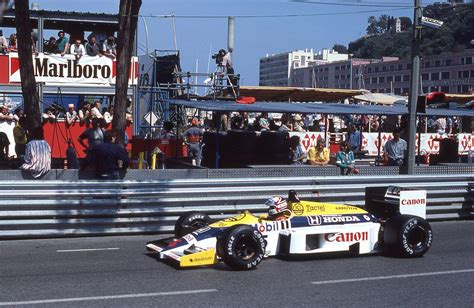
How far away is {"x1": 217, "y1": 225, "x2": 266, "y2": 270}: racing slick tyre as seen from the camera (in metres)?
9.17

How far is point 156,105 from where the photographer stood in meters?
27.8

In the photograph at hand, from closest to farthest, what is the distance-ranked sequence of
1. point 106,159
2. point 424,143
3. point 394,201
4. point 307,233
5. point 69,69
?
point 307,233 → point 394,201 → point 106,159 → point 69,69 → point 424,143

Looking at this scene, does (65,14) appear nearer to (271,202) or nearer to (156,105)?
(156,105)

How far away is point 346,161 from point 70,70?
10317mm

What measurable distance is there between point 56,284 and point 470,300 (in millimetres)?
4497

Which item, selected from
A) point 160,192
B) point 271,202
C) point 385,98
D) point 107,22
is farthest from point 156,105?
point 271,202

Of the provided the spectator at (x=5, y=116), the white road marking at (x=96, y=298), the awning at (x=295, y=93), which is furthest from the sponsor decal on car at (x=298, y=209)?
the awning at (x=295, y=93)

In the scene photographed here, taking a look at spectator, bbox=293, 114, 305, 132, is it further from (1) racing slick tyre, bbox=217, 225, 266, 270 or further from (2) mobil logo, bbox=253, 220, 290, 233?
(1) racing slick tyre, bbox=217, 225, 266, 270

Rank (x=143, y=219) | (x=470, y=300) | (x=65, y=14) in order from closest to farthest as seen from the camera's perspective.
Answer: (x=470, y=300)
(x=143, y=219)
(x=65, y=14)

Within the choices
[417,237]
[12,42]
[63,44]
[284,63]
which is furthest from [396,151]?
[284,63]

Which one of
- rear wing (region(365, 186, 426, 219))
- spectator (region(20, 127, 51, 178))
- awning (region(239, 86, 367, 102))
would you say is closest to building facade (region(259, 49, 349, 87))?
awning (region(239, 86, 367, 102))

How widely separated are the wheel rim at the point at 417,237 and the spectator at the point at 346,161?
689 centimetres

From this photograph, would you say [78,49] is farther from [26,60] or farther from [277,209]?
[277,209]

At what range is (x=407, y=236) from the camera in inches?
409
